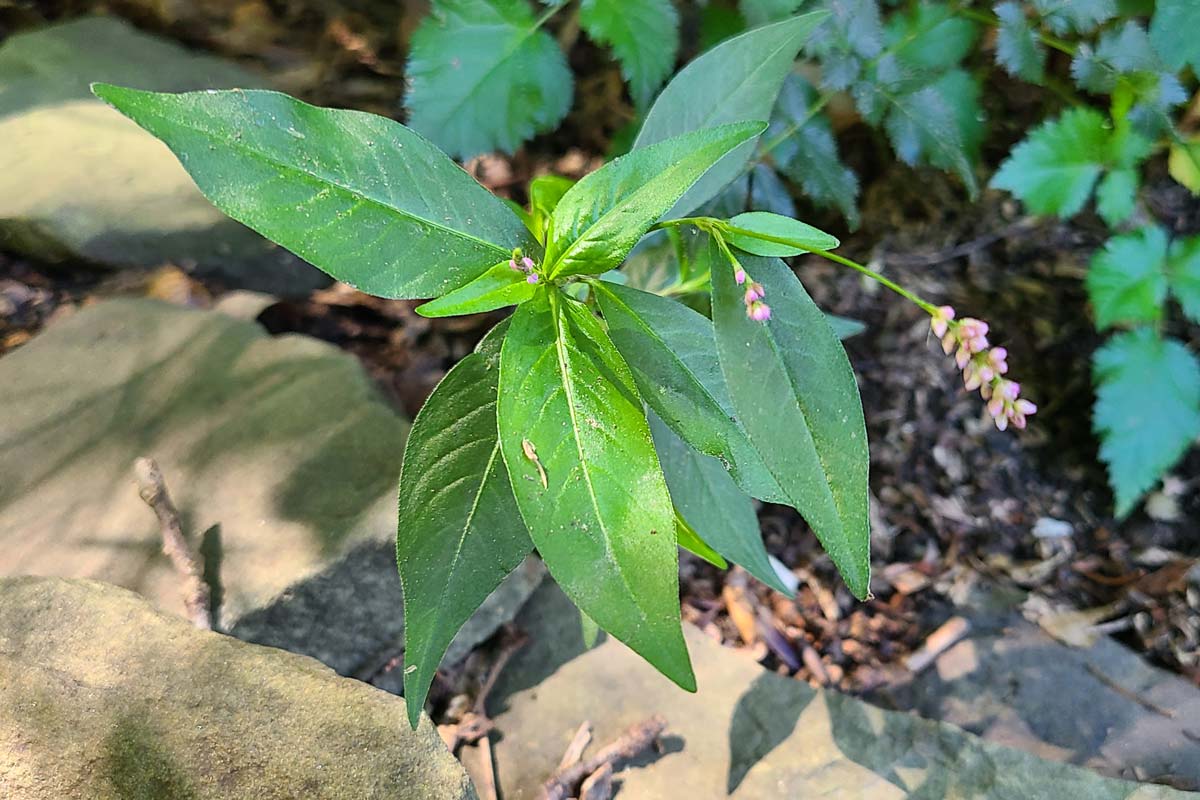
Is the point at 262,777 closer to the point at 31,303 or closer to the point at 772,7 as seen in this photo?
the point at 31,303

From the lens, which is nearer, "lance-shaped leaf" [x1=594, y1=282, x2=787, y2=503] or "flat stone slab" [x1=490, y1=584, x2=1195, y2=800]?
"lance-shaped leaf" [x1=594, y1=282, x2=787, y2=503]

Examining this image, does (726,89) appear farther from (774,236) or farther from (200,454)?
(200,454)

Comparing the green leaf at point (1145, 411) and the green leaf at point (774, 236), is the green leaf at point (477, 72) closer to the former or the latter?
the green leaf at point (774, 236)

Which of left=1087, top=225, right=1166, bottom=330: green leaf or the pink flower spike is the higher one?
the pink flower spike

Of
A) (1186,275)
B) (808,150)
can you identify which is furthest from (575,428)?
(1186,275)

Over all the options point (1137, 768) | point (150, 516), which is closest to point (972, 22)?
point (1137, 768)

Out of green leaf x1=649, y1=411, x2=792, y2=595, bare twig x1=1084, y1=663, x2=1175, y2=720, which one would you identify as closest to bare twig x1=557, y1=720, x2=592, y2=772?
green leaf x1=649, y1=411, x2=792, y2=595

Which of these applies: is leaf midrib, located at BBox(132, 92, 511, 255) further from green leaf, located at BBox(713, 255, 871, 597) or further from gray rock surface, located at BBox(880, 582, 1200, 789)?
gray rock surface, located at BBox(880, 582, 1200, 789)
